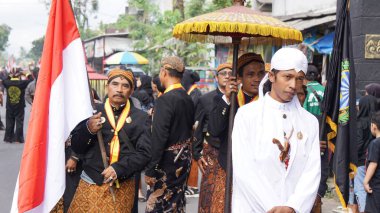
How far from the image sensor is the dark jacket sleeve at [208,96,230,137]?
5449 mm

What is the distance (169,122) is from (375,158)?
217 cm

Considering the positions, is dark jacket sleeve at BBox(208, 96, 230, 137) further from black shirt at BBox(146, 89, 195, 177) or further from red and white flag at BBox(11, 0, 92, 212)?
black shirt at BBox(146, 89, 195, 177)

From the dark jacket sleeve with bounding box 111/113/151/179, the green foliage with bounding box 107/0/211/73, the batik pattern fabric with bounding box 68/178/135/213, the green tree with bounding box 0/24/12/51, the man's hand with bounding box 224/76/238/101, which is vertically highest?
the green tree with bounding box 0/24/12/51

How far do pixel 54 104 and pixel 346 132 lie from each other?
2279 mm

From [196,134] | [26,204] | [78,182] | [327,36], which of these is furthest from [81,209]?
[327,36]

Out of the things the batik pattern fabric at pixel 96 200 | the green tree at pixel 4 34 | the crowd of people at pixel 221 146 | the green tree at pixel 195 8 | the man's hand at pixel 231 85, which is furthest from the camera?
the green tree at pixel 4 34

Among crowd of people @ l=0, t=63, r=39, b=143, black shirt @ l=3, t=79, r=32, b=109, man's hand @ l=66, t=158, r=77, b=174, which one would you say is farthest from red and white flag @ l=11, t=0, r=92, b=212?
black shirt @ l=3, t=79, r=32, b=109

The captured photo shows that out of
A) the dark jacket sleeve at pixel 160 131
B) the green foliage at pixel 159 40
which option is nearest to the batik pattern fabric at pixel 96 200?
the dark jacket sleeve at pixel 160 131

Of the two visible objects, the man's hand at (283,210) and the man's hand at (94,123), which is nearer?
the man's hand at (283,210)

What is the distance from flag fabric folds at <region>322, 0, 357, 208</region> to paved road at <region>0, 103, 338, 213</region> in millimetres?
4044

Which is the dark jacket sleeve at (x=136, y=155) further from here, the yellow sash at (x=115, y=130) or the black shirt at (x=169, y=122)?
the black shirt at (x=169, y=122)

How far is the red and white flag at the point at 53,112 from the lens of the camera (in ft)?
16.1

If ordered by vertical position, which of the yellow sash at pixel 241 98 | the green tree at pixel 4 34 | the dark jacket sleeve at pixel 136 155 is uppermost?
the green tree at pixel 4 34

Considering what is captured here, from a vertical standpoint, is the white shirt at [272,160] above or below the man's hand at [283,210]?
above
